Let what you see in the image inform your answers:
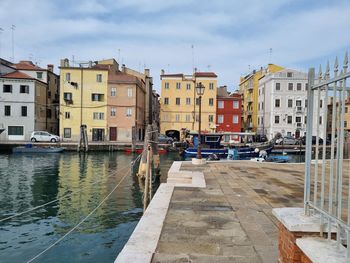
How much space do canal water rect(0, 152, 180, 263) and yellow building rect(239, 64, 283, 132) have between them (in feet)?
143

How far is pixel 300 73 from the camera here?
185 feet

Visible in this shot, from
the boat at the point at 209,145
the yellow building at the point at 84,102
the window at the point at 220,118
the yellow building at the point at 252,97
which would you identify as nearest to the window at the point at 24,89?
the yellow building at the point at 84,102

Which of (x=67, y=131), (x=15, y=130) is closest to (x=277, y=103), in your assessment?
(x=67, y=131)

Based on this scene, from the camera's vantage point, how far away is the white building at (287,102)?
55.8 m

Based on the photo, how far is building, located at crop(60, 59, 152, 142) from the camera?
5194cm

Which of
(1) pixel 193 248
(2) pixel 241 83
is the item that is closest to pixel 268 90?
(2) pixel 241 83

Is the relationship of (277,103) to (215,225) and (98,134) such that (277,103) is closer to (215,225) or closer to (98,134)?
(98,134)

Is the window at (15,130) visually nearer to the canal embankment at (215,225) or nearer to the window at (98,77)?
the window at (98,77)

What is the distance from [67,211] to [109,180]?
8408 millimetres

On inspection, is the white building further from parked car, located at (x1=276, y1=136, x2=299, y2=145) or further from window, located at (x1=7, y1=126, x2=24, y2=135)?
window, located at (x1=7, y1=126, x2=24, y2=135)

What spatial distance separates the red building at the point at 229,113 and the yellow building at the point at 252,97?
8.92 m

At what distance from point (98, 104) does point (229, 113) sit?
22.6 m

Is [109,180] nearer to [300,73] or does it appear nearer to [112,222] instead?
[112,222]

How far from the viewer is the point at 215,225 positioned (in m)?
6.65
